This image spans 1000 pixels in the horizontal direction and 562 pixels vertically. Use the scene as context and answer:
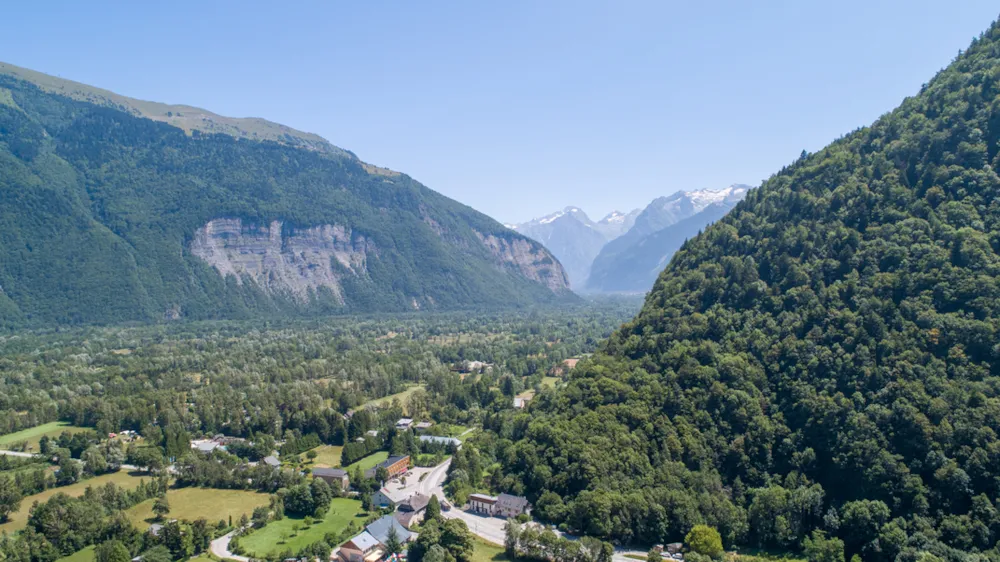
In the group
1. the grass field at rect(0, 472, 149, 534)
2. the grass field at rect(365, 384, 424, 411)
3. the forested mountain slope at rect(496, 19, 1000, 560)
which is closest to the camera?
the forested mountain slope at rect(496, 19, 1000, 560)

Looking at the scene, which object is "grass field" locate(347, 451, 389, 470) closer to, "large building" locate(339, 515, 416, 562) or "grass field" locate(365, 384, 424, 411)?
"large building" locate(339, 515, 416, 562)

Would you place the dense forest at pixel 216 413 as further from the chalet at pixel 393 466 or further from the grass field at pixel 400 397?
the chalet at pixel 393 466

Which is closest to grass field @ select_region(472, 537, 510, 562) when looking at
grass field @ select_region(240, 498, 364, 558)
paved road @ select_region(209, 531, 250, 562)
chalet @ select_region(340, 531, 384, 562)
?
chalet @ select_region(340, 531, 384, 562)

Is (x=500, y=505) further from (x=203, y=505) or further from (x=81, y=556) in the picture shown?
(x=81, y=556)

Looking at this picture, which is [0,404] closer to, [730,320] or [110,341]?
[110,341]

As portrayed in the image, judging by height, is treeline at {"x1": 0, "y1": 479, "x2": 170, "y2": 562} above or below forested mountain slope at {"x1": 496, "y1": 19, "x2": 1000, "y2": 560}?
below

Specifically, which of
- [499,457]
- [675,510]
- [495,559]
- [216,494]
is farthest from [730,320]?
[216,494]

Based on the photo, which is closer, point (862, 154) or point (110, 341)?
point (862, 154)

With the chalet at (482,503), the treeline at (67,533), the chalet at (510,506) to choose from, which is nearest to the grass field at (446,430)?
the chalet at (482,503)
